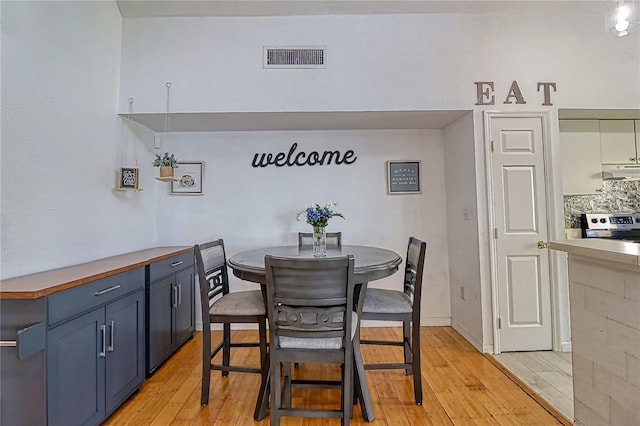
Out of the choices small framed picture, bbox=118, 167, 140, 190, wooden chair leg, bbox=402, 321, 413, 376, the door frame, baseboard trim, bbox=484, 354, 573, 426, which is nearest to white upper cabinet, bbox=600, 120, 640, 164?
the door frame

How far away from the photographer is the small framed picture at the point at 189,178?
3551 millimetres

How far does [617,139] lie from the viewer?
3316mm

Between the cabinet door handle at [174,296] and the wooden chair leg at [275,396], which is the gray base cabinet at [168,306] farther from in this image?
the wooden chair leg at [275,396]

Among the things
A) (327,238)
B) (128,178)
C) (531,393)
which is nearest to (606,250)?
(531,393)

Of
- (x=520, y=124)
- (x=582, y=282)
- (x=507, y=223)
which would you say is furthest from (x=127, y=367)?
(x=520, y=124)

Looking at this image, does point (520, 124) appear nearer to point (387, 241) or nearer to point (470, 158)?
point (470, 158)

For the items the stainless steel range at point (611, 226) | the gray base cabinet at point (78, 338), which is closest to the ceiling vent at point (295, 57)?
the gray base cabinet at point (78, 338)

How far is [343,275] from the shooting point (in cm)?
163

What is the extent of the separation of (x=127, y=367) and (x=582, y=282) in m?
2.71

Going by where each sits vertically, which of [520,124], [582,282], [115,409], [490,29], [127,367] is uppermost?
[490,29]

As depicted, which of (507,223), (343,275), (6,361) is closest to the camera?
(6,361)

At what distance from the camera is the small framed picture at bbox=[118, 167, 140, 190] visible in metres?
2.85

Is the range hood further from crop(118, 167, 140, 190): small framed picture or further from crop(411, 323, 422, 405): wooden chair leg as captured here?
crop(118, 167, 140, 190): small framed picture

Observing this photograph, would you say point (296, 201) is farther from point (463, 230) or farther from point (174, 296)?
point (463, 230)
